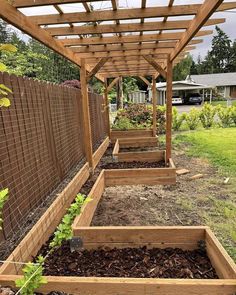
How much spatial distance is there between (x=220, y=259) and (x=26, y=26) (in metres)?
3.11

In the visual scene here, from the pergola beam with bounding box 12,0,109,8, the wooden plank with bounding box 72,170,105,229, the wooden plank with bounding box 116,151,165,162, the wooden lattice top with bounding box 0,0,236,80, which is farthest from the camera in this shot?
the wooden plank with bounding box 116,151,165,162

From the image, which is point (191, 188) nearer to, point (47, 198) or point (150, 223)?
point (150, 223)

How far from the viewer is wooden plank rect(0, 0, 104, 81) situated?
8.34 ft

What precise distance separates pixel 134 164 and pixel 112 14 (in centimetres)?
405

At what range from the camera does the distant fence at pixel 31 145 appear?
320cm

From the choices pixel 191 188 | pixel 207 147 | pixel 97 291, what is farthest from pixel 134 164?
pixel 97 291

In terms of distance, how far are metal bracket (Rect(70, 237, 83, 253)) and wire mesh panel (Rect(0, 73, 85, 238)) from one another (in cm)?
77

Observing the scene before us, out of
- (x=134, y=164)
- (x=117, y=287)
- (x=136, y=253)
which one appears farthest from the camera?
(x=134, y=164)

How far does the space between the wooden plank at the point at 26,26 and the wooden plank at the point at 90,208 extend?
1.90m

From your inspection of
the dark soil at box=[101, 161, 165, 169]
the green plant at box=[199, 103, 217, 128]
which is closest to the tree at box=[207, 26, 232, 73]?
the green plant at box=[199, 103, 217, 128]

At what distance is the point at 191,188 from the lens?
5.16 metres

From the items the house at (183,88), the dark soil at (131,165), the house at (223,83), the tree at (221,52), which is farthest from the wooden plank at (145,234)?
the tree at (221,52)

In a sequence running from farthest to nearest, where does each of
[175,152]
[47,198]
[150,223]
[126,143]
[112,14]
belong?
[126,143]
[175,152]
[47,198]
[150,223]
[112,14]

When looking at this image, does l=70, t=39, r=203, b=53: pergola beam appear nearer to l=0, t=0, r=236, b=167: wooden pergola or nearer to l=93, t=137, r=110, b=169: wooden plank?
l=0, t=0, r=236, b=167: wooden pergola
